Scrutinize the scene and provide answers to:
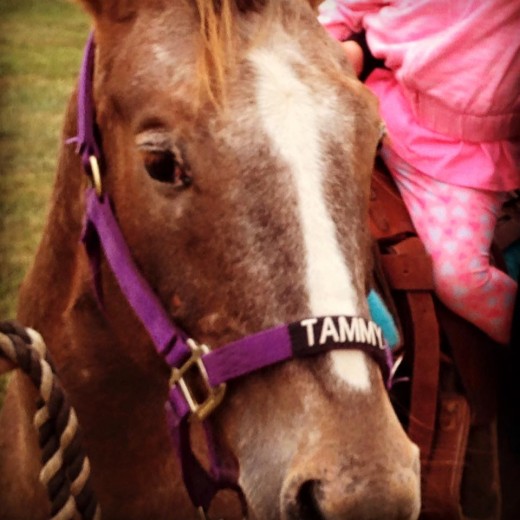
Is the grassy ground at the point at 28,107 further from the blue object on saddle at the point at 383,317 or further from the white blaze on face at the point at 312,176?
the blue object on saddle at the point at 383,317

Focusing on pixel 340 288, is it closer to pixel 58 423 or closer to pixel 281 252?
pixel 281 252

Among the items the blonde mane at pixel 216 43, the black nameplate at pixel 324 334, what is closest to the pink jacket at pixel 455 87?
the blonde mane at pixel 216 43

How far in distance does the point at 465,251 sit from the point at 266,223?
1.53ft

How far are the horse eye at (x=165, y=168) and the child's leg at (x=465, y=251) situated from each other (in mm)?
485

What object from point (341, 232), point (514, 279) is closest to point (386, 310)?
point (514, 279)

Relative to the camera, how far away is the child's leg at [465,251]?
0.98m

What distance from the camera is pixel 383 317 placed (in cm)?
94

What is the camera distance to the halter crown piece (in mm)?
604

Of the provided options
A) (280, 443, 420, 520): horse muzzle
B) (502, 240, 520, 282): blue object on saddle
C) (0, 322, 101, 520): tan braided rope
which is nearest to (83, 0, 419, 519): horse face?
(280, 443, 420, 520): horse muzzle

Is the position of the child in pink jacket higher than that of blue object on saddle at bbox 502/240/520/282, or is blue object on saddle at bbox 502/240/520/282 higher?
the child in pink jacket

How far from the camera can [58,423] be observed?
551mm

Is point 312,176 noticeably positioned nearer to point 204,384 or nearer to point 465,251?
point 204,384

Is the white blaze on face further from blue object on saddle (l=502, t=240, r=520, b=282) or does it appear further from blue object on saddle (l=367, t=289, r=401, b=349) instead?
blue object on saddle (l=502, t=240, r=520, b=282)

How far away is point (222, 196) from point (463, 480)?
68 centimetres
